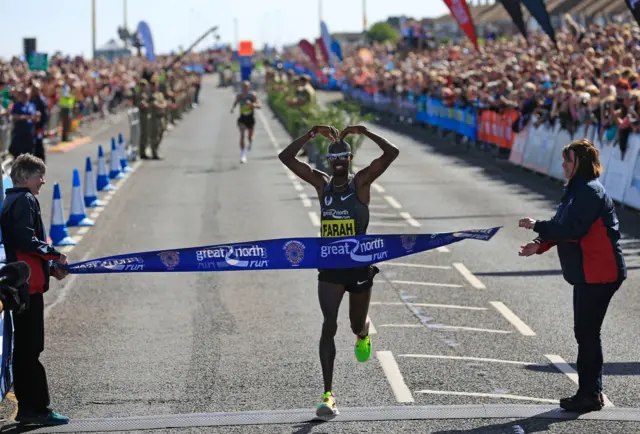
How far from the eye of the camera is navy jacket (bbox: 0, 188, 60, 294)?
8648 mm

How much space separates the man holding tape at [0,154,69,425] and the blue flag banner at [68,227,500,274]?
0.40 meters

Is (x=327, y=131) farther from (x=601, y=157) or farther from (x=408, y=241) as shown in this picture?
(x=601, y=157)

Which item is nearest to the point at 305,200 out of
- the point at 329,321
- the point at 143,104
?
the point at 143,104

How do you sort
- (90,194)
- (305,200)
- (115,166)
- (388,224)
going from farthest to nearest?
(115,166), (305,200), (90,194), (388,224)

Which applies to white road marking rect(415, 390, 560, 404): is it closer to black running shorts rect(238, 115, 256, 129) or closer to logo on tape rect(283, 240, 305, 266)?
logo on tape rect(283, 240, 305, 266)

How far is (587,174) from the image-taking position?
8.98 meters

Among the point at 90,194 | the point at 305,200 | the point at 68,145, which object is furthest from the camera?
the point at 68,145

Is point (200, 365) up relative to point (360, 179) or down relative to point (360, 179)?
down

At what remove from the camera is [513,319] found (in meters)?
12.6

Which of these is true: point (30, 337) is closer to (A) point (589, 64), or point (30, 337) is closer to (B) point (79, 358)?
(B) point (79, 358)

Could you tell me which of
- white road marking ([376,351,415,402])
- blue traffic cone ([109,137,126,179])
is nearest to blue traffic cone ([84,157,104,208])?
blue traffic cone ([109,137,126,179])

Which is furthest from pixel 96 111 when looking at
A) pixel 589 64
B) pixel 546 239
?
pixel 546 239

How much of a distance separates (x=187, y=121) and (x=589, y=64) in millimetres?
33089

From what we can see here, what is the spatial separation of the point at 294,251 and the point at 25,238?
187cm
